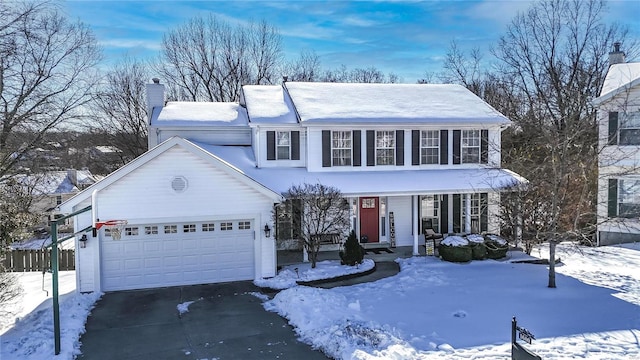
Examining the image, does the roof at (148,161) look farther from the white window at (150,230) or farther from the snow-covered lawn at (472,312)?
the snow-covered lawn at (472,312)

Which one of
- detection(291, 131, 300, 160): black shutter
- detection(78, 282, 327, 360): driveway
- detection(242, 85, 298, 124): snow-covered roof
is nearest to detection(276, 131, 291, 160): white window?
detection(291, 131, 300, 160): black shutter

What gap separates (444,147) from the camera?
1773cm

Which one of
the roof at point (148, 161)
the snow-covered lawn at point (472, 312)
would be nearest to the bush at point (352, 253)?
the snow-covered lawn at point (472, 312)

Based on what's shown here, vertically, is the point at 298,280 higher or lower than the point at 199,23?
lower

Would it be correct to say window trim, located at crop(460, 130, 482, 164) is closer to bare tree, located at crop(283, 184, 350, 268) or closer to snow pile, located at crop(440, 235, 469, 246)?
snow pile, located at crop(440, 235, 469, 246)

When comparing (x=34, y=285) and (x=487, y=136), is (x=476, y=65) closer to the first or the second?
(x=487, y=136)

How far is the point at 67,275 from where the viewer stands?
51.8ft

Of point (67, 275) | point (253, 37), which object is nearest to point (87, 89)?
point (67, 275)

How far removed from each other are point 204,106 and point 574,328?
1671 cm

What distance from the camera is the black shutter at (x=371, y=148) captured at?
1709 centimetres

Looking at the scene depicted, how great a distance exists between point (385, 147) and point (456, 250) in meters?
4.83

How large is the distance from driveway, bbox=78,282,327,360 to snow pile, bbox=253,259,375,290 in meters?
0.87

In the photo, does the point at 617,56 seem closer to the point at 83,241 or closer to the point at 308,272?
the point at 308,272

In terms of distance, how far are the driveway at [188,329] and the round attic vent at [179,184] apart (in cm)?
304
